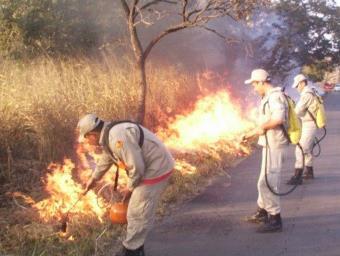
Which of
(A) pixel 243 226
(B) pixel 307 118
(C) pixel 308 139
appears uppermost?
(B) pixel 307 118

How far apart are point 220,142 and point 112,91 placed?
10.0 feet

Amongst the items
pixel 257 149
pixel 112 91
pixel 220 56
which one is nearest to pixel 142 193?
pixel 112 91

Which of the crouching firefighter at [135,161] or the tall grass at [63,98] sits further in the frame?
the tall grass at [63,98]

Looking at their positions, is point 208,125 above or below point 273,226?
above

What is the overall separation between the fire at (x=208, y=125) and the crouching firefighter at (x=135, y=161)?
20.2 feet

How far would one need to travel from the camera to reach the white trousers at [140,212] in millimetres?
4938

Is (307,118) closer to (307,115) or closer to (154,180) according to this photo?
(307,115)

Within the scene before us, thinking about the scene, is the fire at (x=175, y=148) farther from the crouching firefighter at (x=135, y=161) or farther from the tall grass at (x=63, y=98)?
the crouching firefighter at (x=135, y=161)

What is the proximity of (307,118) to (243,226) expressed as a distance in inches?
137

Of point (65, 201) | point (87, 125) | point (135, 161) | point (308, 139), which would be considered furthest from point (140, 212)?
point (308, 139)

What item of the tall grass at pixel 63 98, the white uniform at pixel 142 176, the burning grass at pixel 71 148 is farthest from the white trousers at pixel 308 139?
the white uniform at pixel 142 176

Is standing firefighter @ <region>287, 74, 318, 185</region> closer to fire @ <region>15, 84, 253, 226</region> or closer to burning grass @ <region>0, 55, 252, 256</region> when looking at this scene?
burning grass @ <region>0, 55, 252, 256</region>

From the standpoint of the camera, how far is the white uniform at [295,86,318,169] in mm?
9352

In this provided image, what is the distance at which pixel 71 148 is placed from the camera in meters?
8.69
